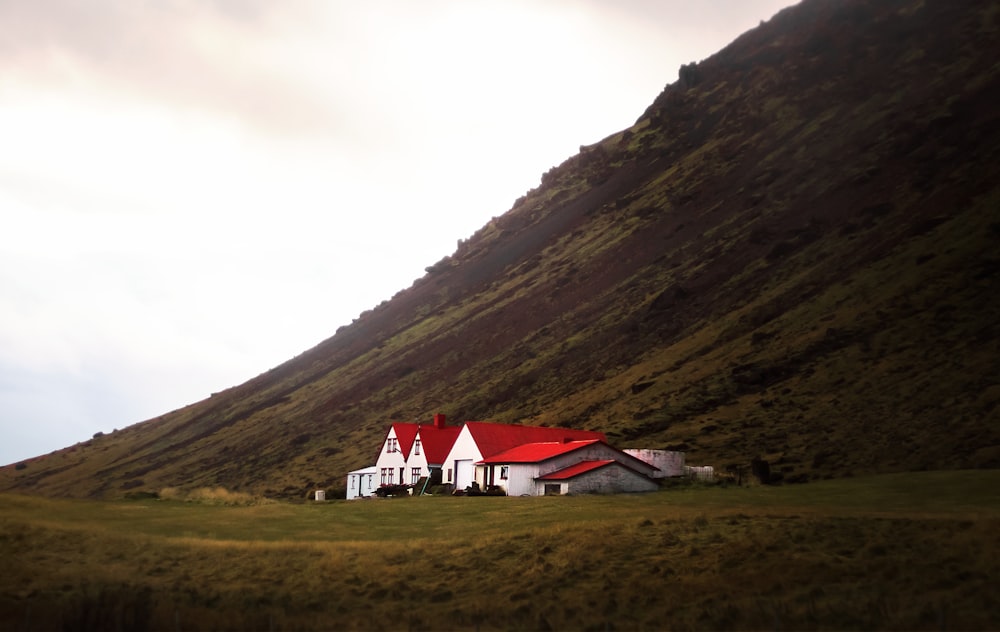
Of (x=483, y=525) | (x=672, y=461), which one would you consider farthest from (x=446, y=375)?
(x=483, y=525)

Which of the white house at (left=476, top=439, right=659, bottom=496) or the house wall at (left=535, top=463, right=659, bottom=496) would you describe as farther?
the white house at (left=476, top=439, right=659, bottom=496)

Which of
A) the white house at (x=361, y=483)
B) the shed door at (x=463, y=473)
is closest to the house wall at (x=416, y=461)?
the shed door at (x=463, y=473)

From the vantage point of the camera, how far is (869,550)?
113 ft

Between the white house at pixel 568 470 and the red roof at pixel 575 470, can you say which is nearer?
the red roof at pixel 575 470

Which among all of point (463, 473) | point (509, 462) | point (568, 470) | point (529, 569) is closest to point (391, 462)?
point (463, 473)

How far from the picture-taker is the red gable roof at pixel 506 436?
77.6 meters

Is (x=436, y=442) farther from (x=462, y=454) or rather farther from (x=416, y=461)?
(x=462, y=454)

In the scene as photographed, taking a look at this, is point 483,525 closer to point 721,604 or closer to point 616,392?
point 721,604

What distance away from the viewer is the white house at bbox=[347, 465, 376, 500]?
309ft

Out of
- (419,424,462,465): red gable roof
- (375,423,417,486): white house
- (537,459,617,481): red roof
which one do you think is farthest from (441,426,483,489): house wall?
(537,459,617,481): red roof

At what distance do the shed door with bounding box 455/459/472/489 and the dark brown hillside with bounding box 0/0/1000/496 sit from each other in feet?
72.6

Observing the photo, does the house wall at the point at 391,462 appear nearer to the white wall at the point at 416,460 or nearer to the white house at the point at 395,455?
the white house at the point at 395,455

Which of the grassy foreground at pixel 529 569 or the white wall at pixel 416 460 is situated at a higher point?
the white wall at pixel 416 460

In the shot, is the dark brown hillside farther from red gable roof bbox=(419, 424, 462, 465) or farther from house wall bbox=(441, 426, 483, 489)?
house wall bbox=(441, 426, 483, 489)
